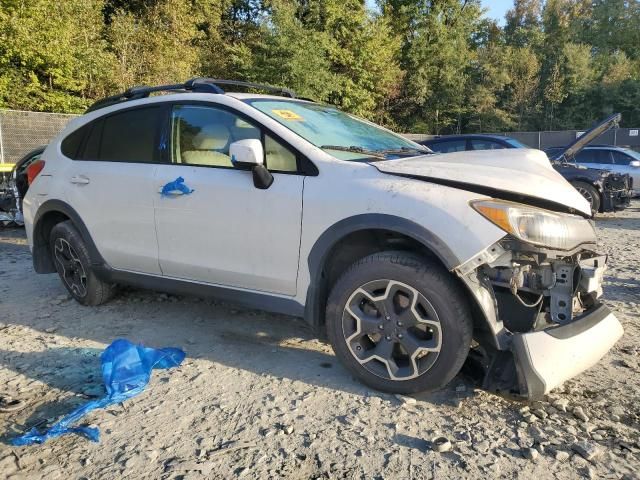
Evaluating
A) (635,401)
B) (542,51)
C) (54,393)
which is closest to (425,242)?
(635,401)

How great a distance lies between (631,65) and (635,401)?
5050cm

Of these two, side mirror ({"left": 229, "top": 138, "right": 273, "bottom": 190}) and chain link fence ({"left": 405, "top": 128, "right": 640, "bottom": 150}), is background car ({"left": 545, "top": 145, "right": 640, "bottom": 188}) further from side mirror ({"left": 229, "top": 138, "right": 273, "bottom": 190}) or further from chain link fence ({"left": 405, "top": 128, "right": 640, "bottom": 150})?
side mirror ({"left": 229, "top": 138, "right": 273, "bottom": 190})

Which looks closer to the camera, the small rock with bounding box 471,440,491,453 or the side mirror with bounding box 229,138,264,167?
the small rock with bounding box 471,440,491,453

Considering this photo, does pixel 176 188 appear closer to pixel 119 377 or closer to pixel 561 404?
pixel 119 377

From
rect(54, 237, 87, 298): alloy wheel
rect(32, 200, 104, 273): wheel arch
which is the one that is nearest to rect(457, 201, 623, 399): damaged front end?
rect(32, 200, 104, 273): wheel arch

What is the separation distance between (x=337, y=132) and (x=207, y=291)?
147 centimetres

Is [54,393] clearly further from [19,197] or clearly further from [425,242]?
[19,197]

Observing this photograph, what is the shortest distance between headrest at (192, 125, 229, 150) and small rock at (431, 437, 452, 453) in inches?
92.4

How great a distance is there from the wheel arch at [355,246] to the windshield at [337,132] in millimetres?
522

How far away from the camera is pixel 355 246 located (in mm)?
3291

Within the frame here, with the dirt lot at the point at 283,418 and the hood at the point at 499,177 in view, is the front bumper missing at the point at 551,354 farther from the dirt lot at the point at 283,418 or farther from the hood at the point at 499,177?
the hood at the point at 499,177

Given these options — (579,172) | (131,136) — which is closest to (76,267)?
(131,136)

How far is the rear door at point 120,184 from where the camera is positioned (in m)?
4.05

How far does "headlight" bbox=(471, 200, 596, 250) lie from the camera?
2730 mm
